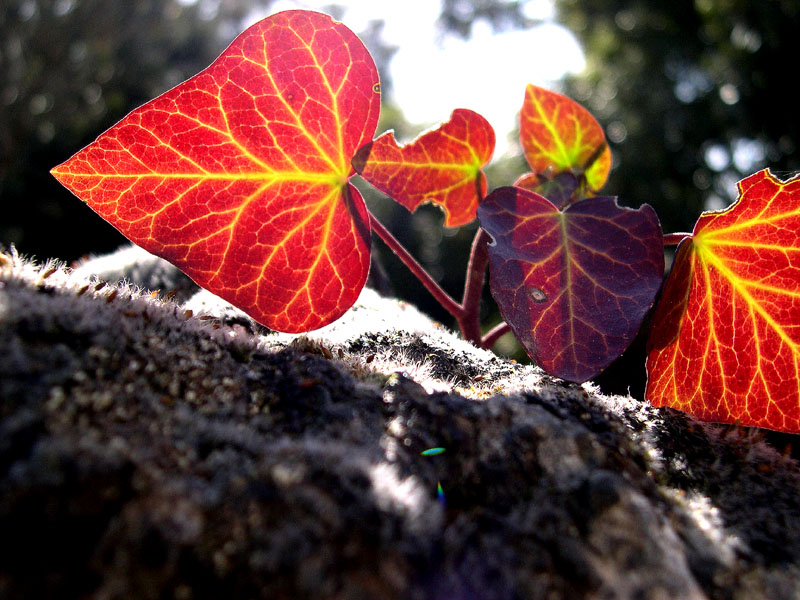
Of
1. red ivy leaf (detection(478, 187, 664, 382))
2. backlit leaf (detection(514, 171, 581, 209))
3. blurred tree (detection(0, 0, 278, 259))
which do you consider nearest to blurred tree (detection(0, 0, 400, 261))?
blurred tree (detection(0, 0, 278, 259))

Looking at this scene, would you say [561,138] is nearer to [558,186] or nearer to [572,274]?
[558,186]

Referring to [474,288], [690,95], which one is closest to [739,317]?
[474,288]

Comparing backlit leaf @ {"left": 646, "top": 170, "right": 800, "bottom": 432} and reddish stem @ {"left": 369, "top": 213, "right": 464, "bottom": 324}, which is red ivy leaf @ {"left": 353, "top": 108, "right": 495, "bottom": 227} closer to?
reddish stem @ {"left": 369, "top": 213, "right": 464, "bottom": 324}

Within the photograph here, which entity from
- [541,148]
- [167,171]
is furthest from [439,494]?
[541,148]

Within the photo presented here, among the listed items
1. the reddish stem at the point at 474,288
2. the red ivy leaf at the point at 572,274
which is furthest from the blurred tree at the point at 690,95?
the red ivy leaf at the point at 572,274

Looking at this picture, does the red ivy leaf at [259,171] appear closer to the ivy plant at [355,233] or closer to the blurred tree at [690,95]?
the ivy plant at [355,233]

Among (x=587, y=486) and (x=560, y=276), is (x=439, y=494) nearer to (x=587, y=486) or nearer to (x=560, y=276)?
(x=587, y=486)
